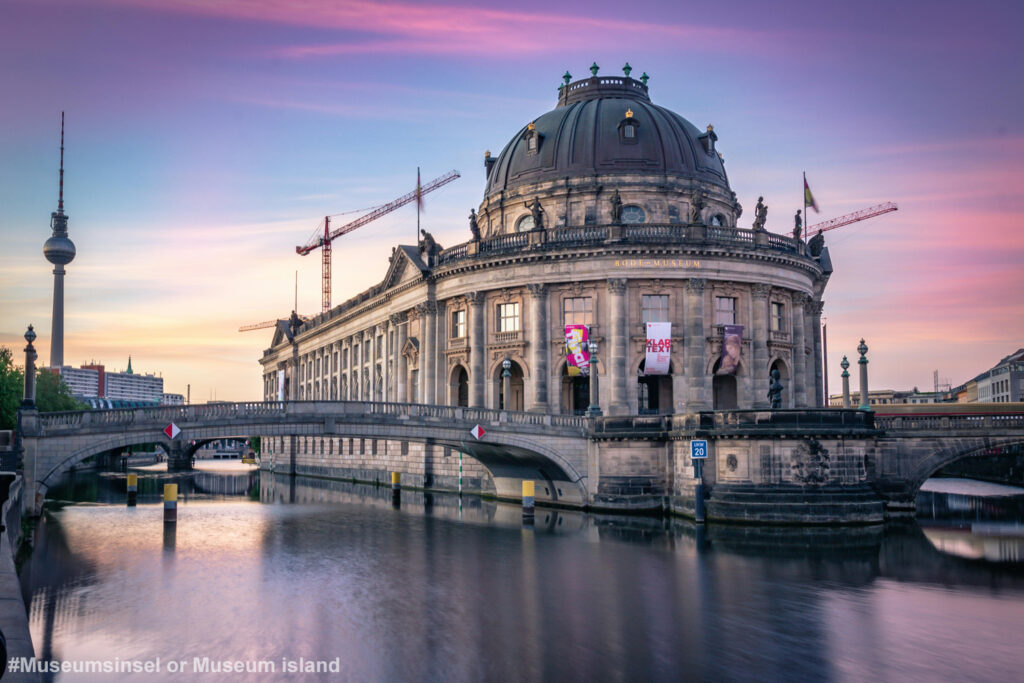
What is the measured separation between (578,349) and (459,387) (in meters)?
14.9

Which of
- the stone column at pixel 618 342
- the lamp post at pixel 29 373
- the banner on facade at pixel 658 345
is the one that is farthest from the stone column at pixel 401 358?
the lamp post at pixel 29 373

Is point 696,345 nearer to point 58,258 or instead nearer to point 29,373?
point 29,373

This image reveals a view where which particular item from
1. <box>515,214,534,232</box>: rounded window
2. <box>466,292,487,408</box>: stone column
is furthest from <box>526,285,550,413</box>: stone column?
<box>515,214,534,232</box>: rounded window

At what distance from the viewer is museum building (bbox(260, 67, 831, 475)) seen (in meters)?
61.8

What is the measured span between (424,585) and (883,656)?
570 inches

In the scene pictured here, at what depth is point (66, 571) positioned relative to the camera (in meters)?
32.9

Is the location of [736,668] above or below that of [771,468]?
below

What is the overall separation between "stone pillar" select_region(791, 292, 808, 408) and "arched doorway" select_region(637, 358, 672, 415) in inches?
381

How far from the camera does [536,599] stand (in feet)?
93.1

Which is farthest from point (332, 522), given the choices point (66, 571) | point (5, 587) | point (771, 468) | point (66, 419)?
point (5, 587)

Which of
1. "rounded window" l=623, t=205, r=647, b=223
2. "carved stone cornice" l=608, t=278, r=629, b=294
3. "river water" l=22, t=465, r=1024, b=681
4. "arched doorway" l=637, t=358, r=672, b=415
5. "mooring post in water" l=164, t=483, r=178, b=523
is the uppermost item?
"rounded window" l=623, t=205, r=647, b=223

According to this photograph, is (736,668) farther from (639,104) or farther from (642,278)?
(639,104)

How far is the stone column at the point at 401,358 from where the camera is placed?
80.5 m

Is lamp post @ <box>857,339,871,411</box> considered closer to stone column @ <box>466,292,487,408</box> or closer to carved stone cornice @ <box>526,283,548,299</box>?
carved stone cornice @ <box>526,283,548,299</box>
